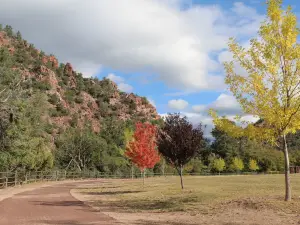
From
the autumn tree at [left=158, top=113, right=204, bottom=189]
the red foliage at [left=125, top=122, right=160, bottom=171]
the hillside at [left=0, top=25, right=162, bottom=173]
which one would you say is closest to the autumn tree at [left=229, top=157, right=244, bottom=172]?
the hillside at [left=0, top=25, right=162, bottom=173]

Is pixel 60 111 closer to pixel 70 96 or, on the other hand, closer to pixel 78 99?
A: pixel 70 96

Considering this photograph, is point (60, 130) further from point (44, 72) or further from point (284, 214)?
point (284, 214)

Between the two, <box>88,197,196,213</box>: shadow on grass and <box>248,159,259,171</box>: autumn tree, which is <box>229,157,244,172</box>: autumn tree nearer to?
<box>248,159,259,171</box>: autumn tree

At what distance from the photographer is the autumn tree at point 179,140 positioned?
27484mm

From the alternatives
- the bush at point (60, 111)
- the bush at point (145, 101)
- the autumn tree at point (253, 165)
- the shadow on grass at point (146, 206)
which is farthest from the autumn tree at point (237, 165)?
the shadow on grass at point (146, 206)

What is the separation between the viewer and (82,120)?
102 meters

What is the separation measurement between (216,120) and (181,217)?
5.08m

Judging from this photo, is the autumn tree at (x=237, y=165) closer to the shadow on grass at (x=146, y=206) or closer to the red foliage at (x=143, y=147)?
the red foliage at (x=143, y=147)

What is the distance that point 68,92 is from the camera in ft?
347

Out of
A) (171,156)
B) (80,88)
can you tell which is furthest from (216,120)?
(80,88)

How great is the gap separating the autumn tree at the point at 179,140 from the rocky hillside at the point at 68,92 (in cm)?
5880

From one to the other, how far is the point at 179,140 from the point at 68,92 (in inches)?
3269

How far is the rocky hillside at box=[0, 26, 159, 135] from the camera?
309 ft

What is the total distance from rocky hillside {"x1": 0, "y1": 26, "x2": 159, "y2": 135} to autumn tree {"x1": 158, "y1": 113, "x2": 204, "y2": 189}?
58796 mm
